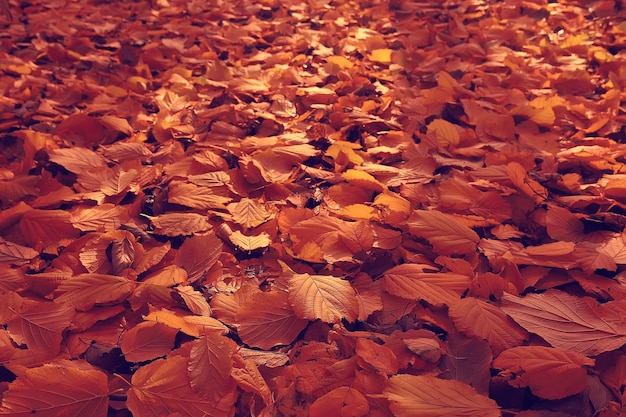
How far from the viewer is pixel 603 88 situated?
2139mm

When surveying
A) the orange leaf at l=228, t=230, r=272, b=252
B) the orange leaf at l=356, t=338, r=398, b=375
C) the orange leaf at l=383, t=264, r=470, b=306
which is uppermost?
the orange leaf at l=383, t=264, r=470, b=306

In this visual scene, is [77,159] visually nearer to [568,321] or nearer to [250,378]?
[250,378]

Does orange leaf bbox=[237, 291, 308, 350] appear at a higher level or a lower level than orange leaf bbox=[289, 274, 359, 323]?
lower

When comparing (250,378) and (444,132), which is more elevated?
(444,132)

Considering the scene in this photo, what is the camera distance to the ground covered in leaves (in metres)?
0.97

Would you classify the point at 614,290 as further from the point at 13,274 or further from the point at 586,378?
the point at 13,274

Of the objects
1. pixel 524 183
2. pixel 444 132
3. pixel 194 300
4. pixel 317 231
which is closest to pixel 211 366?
pixel 194 300

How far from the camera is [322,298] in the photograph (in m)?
1.13

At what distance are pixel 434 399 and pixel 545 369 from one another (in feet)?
0.70

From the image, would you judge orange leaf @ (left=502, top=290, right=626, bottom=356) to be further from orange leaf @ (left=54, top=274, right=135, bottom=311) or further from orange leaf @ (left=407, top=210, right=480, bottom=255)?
orange leaf @ (left=54, top=274, right=135, bottom=311)

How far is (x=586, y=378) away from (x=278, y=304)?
0.61 metres

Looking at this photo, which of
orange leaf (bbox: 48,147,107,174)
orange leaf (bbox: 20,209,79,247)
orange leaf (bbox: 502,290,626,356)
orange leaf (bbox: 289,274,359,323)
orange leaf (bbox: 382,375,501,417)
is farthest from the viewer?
orange leaf (bbox: 48,147,107,174)

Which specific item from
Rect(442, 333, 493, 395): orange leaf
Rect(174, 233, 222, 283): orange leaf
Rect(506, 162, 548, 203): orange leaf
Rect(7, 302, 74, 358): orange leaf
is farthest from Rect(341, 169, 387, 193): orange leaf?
Rect(7, 302, 74, 358): orange leaf

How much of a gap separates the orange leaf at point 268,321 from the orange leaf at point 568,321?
44cm
